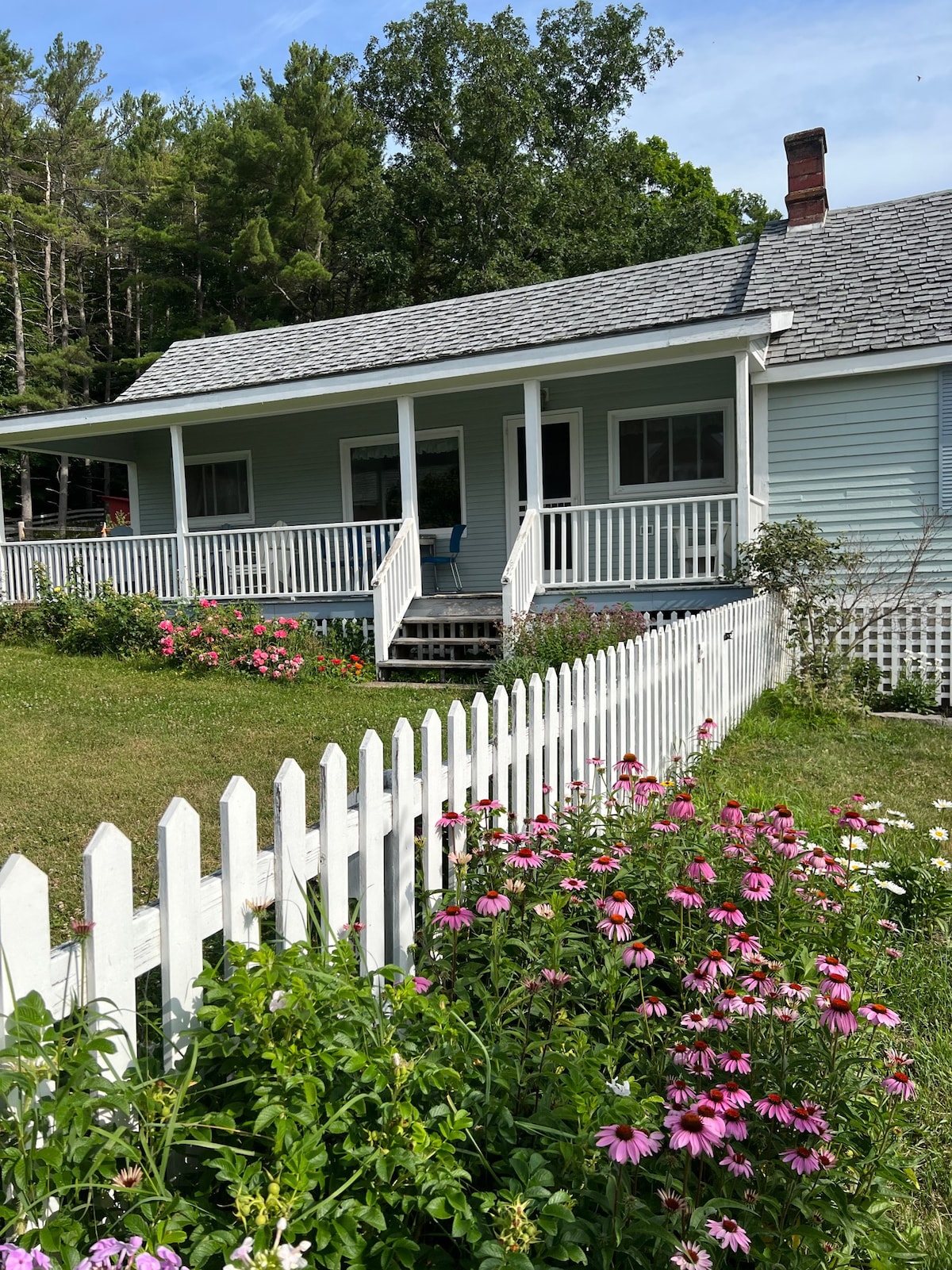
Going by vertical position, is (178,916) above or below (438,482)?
below

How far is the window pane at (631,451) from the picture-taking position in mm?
12438

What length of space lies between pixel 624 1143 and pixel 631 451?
11689 millimetres

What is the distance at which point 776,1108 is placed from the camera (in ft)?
5.44

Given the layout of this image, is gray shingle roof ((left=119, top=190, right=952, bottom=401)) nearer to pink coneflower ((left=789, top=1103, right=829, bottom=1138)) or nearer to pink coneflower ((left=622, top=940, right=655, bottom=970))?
pink coneflower ((left=622, top=940, right=655, bottom=970))

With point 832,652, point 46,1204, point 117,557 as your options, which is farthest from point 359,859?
point 117,557

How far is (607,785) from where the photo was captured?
4.21 meters

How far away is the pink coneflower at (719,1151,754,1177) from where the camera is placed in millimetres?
1628

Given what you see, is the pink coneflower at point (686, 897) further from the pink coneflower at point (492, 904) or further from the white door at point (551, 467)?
the white door at point (551, 467)

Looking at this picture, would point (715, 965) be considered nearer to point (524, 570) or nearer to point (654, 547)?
point (524, 570)

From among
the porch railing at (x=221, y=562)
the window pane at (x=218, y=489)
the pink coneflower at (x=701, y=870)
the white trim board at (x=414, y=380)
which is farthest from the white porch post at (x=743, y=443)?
the window pane at (x=218, y=489)

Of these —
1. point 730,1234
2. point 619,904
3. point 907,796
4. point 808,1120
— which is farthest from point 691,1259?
point 907,796

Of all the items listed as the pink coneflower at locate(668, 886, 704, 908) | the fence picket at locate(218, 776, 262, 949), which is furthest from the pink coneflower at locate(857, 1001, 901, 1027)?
the fence picket at locate(218, 776, 262, 949)

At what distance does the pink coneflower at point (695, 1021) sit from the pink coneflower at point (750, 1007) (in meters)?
0.08

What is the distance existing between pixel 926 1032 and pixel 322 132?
112ft
